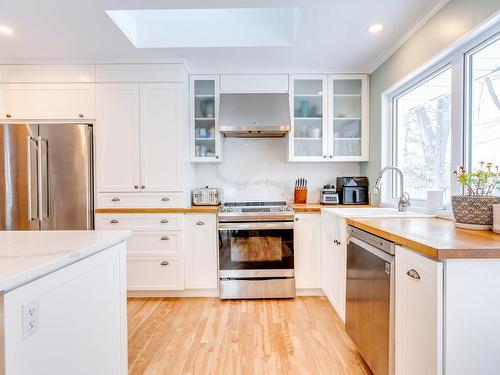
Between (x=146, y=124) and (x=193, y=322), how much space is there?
1.87m

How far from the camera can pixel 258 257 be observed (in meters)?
2.68

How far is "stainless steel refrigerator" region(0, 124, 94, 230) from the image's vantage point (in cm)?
261

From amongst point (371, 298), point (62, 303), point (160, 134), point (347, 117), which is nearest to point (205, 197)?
point (160, 134)

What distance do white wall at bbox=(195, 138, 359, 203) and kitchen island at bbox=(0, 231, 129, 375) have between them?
1.96m

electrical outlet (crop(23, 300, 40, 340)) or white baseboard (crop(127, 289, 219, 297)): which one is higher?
electrical outlet (crop(23, 300, 40, 340))

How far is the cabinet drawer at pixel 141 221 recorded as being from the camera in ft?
8.86

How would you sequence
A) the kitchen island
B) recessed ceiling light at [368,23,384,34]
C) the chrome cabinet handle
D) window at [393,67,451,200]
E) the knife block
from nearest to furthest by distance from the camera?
the kitchen island, the chrome cabinet handle, window at [393,67,451,200], recessed ceiling light at [368,23,384,34], the knife block

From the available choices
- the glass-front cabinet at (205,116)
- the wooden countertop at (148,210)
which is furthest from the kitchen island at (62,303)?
the glass-front cabinet at (205,116)

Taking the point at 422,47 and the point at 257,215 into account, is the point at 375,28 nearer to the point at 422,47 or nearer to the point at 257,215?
the point at 422,47

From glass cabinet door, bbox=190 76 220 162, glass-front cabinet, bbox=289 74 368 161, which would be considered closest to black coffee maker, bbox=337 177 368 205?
glass-front cabinet, bbox=289 74 368 161

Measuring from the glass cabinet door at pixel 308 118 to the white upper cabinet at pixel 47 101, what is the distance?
2047mm

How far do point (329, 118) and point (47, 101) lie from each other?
2.86 m

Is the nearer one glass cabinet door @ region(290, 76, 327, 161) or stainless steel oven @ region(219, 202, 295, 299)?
stainless steel oven @ region(219, 202, 295, 299)

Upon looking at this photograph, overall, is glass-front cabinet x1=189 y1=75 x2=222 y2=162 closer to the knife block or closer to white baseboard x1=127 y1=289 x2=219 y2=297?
the knife block
